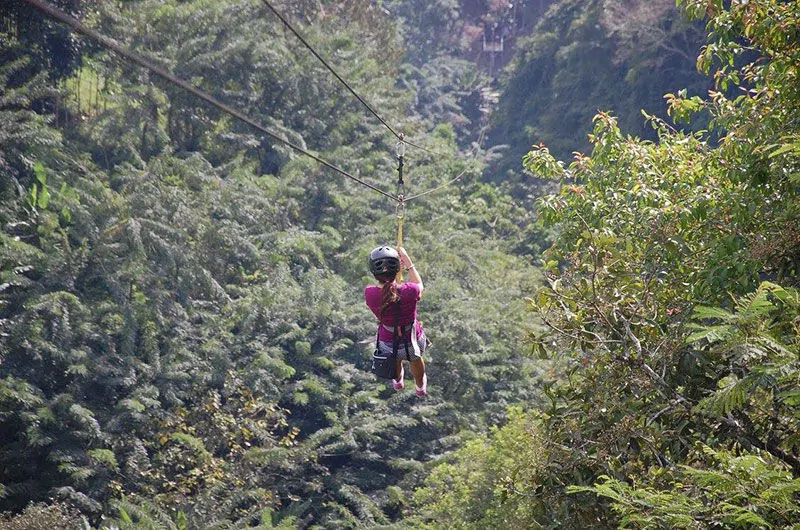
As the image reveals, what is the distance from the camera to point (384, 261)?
584 cm

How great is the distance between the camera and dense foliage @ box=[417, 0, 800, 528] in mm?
4207

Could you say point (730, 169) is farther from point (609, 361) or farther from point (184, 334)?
point (184, 334)

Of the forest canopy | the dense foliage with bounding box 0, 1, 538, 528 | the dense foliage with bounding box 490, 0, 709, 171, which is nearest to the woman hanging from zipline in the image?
the forest canopy

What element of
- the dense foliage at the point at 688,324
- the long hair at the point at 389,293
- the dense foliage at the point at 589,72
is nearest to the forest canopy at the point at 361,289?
the dense foliage at the point at 688,324

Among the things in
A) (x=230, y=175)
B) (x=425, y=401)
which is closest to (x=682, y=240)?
(x=425, y=401)

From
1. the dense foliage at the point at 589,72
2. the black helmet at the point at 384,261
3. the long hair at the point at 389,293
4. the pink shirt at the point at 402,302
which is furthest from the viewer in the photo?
the dense foliage at the point at 589,72

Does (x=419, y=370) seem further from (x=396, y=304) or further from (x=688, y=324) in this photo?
(x=688, y=324)

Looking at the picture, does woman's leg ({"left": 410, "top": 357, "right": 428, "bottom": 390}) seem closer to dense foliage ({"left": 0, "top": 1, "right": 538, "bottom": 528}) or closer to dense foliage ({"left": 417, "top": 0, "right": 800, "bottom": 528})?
dense foliage ({"left": 417, "top": 0, "right": 800, "bottom": 528})

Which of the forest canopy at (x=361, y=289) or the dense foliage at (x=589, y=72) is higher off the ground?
the dense foliage at (x=589, y=72)

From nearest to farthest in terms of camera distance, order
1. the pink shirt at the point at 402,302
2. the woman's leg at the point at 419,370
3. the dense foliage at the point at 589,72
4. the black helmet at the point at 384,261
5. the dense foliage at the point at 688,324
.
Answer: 1. the dense foliage at the point at 688,324
2. the black helmet at the point at 384,261
3. the pink shirt at the point at 402,302
4. the woman's leg at the point at 419,370
5. the dense foliage at the point at 589,72

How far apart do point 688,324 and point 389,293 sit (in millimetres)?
2189

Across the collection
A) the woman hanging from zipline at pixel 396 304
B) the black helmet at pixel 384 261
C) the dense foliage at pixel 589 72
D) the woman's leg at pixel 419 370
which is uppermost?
the dense foliage at pixel 589 72

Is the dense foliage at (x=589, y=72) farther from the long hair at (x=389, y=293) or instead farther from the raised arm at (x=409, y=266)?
the long hair at (x=389, y=293)

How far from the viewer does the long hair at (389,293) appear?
5.96 metres
